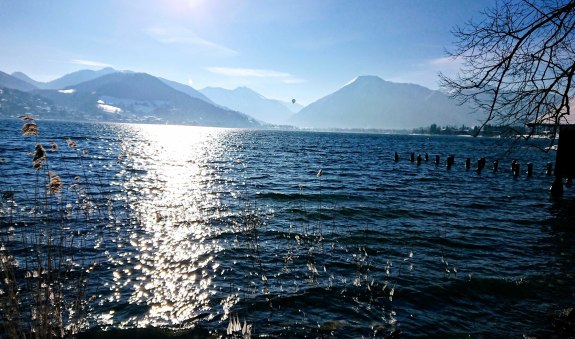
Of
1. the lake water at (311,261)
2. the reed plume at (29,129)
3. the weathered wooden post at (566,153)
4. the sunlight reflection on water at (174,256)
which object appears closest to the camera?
the lake water at (311,261)

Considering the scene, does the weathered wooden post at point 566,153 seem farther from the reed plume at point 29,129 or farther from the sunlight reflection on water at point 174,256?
the reed plume at point 29,129

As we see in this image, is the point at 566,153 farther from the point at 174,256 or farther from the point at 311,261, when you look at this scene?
the point at 174,256

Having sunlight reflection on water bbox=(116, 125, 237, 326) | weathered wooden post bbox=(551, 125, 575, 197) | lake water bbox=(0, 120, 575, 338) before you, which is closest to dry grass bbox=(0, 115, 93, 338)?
lake water bbox=(0, 120, 575, 338)

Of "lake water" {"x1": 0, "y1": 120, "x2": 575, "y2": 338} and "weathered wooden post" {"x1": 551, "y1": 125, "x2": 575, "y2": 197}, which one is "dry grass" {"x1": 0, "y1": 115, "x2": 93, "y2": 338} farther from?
"weathered wooden post" {"x1": 551, "y1": 125, "x2": 575, "y2": 197}

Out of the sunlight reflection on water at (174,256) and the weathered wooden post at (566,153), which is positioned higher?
the weathered wooden post at (566,153)

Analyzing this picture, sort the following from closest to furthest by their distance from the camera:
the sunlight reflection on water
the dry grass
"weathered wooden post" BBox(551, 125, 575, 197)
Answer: the dry grass, the sunlight reflection on water, "weathered wooden post" BBox(551, 125, 575, 197)

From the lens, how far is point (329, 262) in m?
10.3

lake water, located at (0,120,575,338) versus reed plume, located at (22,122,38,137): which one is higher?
reed plume, located at (22,122,38,137)

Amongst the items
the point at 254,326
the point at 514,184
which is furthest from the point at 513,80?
the point at 514,184

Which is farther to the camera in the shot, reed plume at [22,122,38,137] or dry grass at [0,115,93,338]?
reed plume at [22,122,38,137]

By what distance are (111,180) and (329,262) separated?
19827 millimetres

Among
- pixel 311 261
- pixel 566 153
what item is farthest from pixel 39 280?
pixel 566 153

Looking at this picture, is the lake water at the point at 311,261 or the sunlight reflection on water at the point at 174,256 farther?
the sunlight reflection on water at the point at 174,256

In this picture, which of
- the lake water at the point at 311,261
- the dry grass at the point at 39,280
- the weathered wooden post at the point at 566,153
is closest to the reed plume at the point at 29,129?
the dry grass at the point at 39,280
